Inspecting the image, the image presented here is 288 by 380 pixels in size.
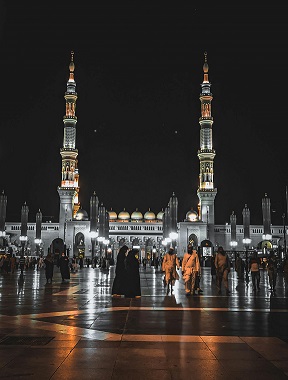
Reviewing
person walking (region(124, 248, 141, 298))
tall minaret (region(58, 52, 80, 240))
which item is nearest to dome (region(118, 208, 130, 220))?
tall minaret (region(58, 52, 80, 240))

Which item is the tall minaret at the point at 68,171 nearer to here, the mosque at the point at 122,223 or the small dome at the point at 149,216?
the mosque at the point at 122,223

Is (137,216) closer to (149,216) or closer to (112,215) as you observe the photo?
(149,216)

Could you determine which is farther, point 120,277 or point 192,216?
point 192,216

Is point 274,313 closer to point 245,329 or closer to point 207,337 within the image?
point 245,329

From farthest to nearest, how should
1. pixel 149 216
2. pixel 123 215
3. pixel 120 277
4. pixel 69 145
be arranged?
pixel 149 216, pixel 123 215, pixel 69 145, pixel 120 277

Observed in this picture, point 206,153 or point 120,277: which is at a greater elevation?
point 206,153

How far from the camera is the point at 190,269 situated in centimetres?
1470

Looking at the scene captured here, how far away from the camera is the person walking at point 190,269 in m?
14.7

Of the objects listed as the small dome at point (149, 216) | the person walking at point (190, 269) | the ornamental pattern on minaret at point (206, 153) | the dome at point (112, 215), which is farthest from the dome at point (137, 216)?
the person walking at point (190, 269)

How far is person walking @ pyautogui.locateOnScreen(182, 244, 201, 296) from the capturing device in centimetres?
1470

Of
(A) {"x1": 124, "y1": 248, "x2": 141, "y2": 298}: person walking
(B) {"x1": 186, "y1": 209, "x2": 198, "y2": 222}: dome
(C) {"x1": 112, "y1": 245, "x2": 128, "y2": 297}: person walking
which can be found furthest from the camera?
(B) {"x1": 186, "y1": 209, "x2": 198, "y2": 222}: dome

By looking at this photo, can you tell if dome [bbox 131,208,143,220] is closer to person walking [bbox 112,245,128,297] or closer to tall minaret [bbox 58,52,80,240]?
tall minaret [bbox 58,52,80,240]

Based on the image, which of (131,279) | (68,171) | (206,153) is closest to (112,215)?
(68,171)

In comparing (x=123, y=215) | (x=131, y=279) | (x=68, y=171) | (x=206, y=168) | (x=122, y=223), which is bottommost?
(x=131, y=279)
